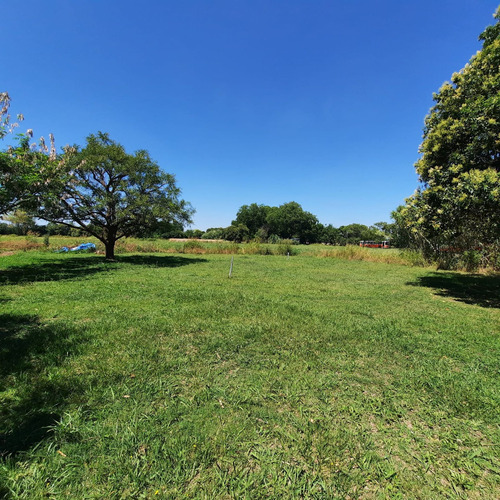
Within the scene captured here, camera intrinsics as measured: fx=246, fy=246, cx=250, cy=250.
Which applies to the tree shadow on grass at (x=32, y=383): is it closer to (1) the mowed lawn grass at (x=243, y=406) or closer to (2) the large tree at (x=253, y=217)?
(1) the mowed lawn grass at (x=243, y=406)

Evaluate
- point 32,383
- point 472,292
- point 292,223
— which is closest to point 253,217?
point 292,223

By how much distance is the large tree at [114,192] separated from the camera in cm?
1344

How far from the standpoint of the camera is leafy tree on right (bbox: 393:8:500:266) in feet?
21.7

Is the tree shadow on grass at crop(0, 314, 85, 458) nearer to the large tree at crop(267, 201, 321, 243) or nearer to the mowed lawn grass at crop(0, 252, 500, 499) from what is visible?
the mowed lawn grass at crop(0, 252, 500, 499)

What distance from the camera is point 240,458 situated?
1.84 m

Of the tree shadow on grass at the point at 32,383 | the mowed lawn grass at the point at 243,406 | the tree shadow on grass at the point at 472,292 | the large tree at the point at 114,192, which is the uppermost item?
the large tree at the point at 114,192

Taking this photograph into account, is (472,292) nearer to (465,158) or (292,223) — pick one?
(465,158)

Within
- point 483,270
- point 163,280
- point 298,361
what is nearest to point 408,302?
point 298,361

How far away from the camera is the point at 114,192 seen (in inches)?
573

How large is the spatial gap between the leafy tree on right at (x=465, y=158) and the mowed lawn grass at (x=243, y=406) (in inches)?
142

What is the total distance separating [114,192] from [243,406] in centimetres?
1532

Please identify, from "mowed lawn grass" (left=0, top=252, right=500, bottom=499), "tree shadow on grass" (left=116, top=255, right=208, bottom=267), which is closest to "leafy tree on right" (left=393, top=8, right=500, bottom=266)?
"mowed lawn grass" (left=0, top=252, right=500, bottom=499)

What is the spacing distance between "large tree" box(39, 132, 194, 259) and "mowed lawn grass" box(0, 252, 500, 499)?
10015 mm

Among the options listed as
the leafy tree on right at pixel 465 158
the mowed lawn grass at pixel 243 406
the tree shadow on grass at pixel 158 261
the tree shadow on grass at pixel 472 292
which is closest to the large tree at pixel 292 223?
the tree shadow on grass at pixel 158 261
